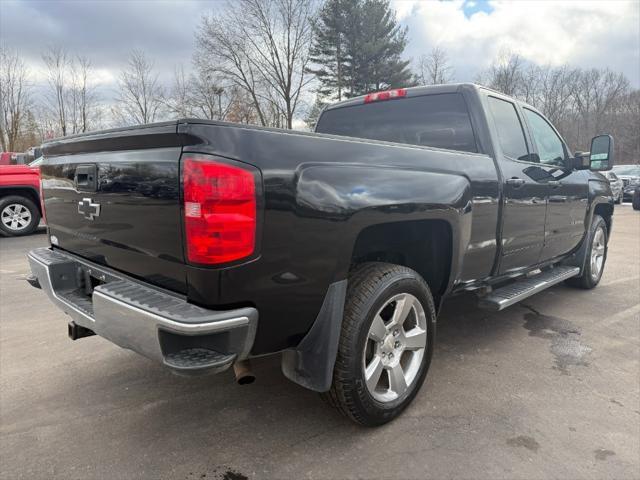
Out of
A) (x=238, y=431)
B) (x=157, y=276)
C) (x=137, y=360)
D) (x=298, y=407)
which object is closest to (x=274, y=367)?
(x=298, y=407)

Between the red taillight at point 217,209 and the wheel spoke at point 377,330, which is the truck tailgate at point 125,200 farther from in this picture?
the wheel spoke at point 377,330

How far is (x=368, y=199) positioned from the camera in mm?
2234

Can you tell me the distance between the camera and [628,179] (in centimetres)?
2117

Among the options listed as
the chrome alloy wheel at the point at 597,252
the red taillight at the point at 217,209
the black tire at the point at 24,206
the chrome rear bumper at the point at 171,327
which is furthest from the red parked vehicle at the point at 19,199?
the chrome alloy wheel at the point at 597,252

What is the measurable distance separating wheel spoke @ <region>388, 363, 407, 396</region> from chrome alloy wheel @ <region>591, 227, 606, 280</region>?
3.76 meters

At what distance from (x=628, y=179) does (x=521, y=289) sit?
71.6 ft

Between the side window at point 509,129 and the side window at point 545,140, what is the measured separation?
294mm

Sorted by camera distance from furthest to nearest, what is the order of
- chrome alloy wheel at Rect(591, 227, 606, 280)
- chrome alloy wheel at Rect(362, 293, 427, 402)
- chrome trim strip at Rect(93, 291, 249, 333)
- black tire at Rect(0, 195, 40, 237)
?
black tire at Rect(0, 195, 40, 237), chrome alloy wheel at Rect(591, 227, 606, 280), chrome alloy wheel at Rect(362, 293, 427, 402), chrome trim strip at Rect(93, 291, 249, 333)

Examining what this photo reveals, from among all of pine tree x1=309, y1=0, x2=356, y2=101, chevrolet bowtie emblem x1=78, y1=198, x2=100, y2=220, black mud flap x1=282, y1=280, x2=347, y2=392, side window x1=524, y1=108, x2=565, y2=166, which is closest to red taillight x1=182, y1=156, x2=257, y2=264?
black mud flap x1=282, y1=280, x2=347, y2=392

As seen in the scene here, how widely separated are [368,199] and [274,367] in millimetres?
1607

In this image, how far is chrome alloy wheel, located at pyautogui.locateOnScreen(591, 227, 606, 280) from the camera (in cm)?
531

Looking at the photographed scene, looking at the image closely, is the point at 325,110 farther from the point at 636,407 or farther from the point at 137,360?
the point at 636,407

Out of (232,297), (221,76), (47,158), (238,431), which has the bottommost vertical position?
(238,431)

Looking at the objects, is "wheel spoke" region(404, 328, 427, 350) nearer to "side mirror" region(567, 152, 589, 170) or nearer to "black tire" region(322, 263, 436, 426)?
"black tire" region(322, 263, 436, 426)
